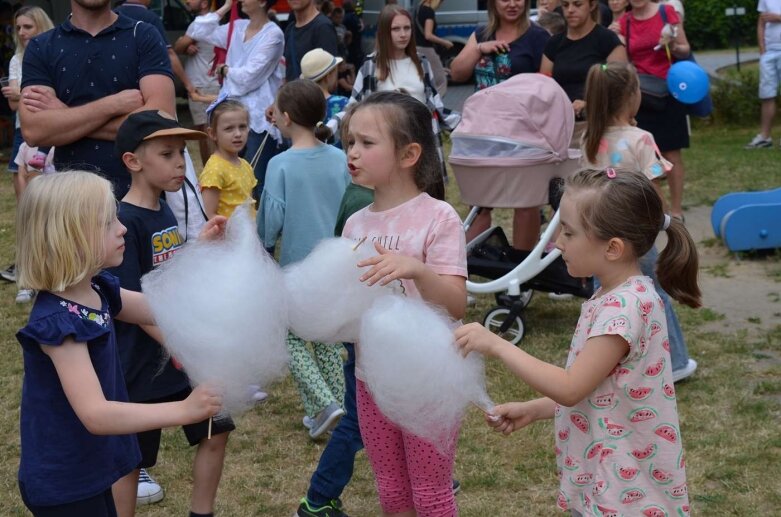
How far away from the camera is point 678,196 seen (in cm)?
777

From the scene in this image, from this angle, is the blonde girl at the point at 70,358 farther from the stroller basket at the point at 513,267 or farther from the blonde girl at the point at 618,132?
the stroller basket at the point at 513,267

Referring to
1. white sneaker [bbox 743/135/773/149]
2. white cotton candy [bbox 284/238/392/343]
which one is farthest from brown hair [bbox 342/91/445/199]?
white sneaker [bbox 743/135/773/149]

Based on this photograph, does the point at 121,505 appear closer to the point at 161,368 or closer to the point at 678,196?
the point at 161,368

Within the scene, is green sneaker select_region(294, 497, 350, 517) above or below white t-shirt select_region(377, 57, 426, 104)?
below

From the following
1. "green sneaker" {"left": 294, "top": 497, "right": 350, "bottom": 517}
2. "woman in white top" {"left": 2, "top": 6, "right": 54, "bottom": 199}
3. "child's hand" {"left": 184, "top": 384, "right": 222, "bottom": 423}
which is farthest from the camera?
"woman in white top" {"left": 2, "top": 6, "right": 54, "bottom": 199}

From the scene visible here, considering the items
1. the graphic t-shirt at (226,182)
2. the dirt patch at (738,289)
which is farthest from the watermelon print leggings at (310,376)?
→ the dirt patch at (738,289)

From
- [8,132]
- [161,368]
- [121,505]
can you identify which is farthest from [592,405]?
[8,132]

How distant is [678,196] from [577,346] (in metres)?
5.72

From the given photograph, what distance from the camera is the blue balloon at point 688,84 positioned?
6.88 metres

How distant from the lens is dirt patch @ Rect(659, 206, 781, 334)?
5.56m

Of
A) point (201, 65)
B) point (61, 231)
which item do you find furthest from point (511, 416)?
point (201, 65)

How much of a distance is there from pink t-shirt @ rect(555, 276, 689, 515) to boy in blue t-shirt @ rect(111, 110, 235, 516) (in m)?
1.24

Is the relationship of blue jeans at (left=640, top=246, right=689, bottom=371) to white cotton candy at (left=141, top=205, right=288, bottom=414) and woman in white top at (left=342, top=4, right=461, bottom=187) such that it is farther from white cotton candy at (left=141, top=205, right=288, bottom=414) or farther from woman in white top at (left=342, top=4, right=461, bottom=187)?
white cotton candy at (left=141, top=205, right=288, bottom=414)

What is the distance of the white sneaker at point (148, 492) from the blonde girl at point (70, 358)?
1334 millimetres
